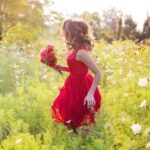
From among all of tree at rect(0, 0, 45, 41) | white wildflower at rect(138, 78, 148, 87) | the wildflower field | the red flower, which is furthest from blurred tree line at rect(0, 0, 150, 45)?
white wildflower at rect(138, 78, 148, 87)

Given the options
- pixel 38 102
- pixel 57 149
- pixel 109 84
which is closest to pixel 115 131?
pixel 57 149

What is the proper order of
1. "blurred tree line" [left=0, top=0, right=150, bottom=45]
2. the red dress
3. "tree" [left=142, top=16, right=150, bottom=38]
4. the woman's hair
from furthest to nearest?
"tree" [left=142, top=16, right=150, bottom=38], "blurred tree line" [left=0, top=0, right=150, bottom=45], the red dress, the woman's hair

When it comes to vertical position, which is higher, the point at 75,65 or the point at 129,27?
the point at 75,65

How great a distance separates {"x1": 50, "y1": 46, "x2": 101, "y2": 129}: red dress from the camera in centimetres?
489

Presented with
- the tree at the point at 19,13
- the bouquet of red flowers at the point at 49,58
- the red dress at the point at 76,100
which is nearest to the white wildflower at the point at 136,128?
the red dress at the point at 76,100

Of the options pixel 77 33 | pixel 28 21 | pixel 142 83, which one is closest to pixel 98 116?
pixel 77 33

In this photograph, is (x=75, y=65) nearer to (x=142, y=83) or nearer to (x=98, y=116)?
(x=98, y=116)

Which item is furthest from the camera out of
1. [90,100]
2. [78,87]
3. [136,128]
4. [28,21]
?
[28,21]

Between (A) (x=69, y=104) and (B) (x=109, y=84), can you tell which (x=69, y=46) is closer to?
(A) (x=69, y=104)

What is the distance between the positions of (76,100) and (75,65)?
34 centimetres

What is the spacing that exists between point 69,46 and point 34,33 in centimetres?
2007

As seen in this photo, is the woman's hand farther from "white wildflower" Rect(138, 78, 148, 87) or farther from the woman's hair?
"white wildflower" Rect(138, 78, 148, 87)

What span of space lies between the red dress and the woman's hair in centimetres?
11

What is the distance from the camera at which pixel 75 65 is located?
15.9 feet
